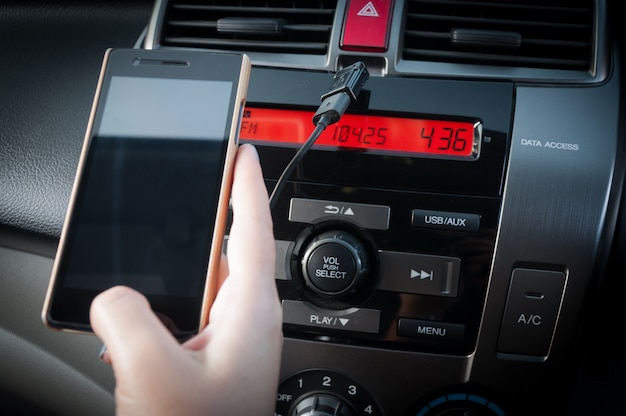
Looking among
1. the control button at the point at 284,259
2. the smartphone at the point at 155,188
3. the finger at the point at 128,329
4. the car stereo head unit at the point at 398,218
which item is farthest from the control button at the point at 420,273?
the finger at the point at 128,329

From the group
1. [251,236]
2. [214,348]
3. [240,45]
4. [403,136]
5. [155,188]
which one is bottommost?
[214,348]

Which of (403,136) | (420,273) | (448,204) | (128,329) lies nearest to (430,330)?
(420,273)

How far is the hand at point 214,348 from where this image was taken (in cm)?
60

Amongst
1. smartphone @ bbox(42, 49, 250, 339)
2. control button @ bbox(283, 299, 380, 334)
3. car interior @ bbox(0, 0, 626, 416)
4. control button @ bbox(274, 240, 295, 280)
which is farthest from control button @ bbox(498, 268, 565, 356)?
smartphone @ bbox(42, 49, 250, 339)

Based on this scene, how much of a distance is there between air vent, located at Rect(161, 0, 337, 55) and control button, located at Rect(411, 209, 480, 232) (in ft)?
1.01

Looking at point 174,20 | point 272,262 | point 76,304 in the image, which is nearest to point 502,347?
point 272,262

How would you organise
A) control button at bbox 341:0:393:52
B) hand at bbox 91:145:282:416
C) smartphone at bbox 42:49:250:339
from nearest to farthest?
hand at bbox 91:145:282:416
smartphone at bbox 42:49:250:339
control button at bbox 341:0:393:52

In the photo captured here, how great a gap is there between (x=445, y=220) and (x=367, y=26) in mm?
330

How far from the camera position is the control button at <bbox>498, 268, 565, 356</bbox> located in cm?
96

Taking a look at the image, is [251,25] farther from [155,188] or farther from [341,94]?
[155,188]

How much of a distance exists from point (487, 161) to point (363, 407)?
16.3 inches

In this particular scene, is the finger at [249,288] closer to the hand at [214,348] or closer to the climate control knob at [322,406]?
the hand at [214,348]

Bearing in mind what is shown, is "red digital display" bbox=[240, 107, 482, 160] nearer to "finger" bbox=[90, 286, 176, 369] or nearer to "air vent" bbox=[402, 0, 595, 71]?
"air vent" bbox=[402, 0, 595, 71]

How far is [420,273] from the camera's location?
0.98 m
